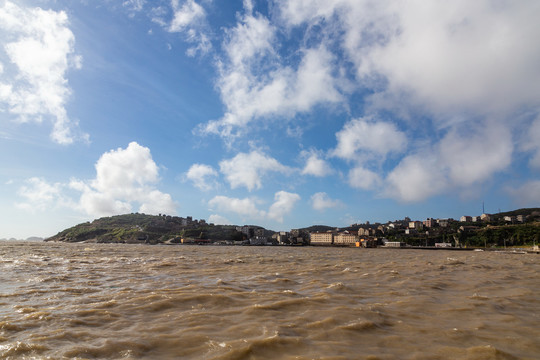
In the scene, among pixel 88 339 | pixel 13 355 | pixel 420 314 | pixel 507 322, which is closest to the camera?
pixel 13 355

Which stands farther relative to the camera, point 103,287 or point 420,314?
point 103,287

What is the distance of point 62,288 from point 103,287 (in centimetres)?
158

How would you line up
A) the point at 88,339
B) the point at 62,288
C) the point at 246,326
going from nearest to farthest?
1. the point at 88,339
2. the point at 246,326
3. the point at 62,288

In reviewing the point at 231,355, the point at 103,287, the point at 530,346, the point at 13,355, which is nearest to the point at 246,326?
the point at 231,355

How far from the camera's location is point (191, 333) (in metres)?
6.64

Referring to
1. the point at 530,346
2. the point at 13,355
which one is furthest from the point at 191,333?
the point at 530,346

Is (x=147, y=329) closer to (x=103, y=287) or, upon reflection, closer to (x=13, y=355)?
(x=13, y=355)

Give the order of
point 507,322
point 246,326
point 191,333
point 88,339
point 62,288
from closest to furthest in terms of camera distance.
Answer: point 88,339 < point 191,333 < point 246,326 < point 507,322 < point 62,288

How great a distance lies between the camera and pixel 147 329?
6926mm

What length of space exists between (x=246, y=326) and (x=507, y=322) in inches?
300

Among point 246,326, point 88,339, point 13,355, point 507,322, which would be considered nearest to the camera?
point 13,355

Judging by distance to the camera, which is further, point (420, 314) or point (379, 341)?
point (420, 314)

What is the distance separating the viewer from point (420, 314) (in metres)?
8.77

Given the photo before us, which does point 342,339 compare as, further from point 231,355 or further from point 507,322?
point 507,322
